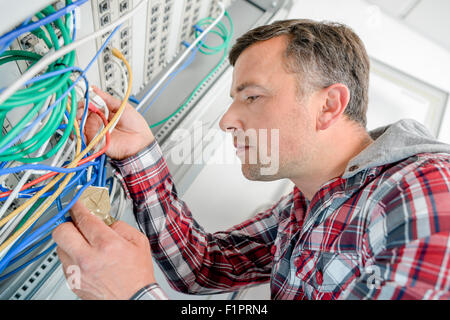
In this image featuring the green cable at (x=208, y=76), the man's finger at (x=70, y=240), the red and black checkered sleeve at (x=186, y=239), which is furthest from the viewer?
the green cable at (x=208, y=76)

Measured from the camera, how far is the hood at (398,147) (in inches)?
24.8

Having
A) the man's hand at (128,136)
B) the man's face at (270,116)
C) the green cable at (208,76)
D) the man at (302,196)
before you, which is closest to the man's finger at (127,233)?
the man at (302,196)

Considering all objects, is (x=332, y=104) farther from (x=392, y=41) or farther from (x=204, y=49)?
(x=392, y=41)

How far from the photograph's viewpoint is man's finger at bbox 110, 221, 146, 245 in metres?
0.50

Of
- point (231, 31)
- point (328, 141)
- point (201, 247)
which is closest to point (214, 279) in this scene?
point (201, 247)

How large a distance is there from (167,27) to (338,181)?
2.33 feet

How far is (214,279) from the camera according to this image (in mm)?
866

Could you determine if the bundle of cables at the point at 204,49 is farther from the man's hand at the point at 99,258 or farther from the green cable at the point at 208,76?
the man's hand at the point at 99,258

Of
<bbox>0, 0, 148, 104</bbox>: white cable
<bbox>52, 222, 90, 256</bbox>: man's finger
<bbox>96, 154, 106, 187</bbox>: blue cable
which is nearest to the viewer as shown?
<bbox>0, 0, 148, 104</bbox>: white cable

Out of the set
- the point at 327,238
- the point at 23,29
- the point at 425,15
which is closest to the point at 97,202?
the point at 23,29

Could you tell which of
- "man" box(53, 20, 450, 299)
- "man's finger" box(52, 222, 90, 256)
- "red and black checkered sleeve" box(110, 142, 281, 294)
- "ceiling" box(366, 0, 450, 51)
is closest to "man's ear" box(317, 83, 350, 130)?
"man" box(53, 20, 450, 299)

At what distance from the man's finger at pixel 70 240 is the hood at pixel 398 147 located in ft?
2.00

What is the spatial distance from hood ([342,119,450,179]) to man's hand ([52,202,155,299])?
55 cm
